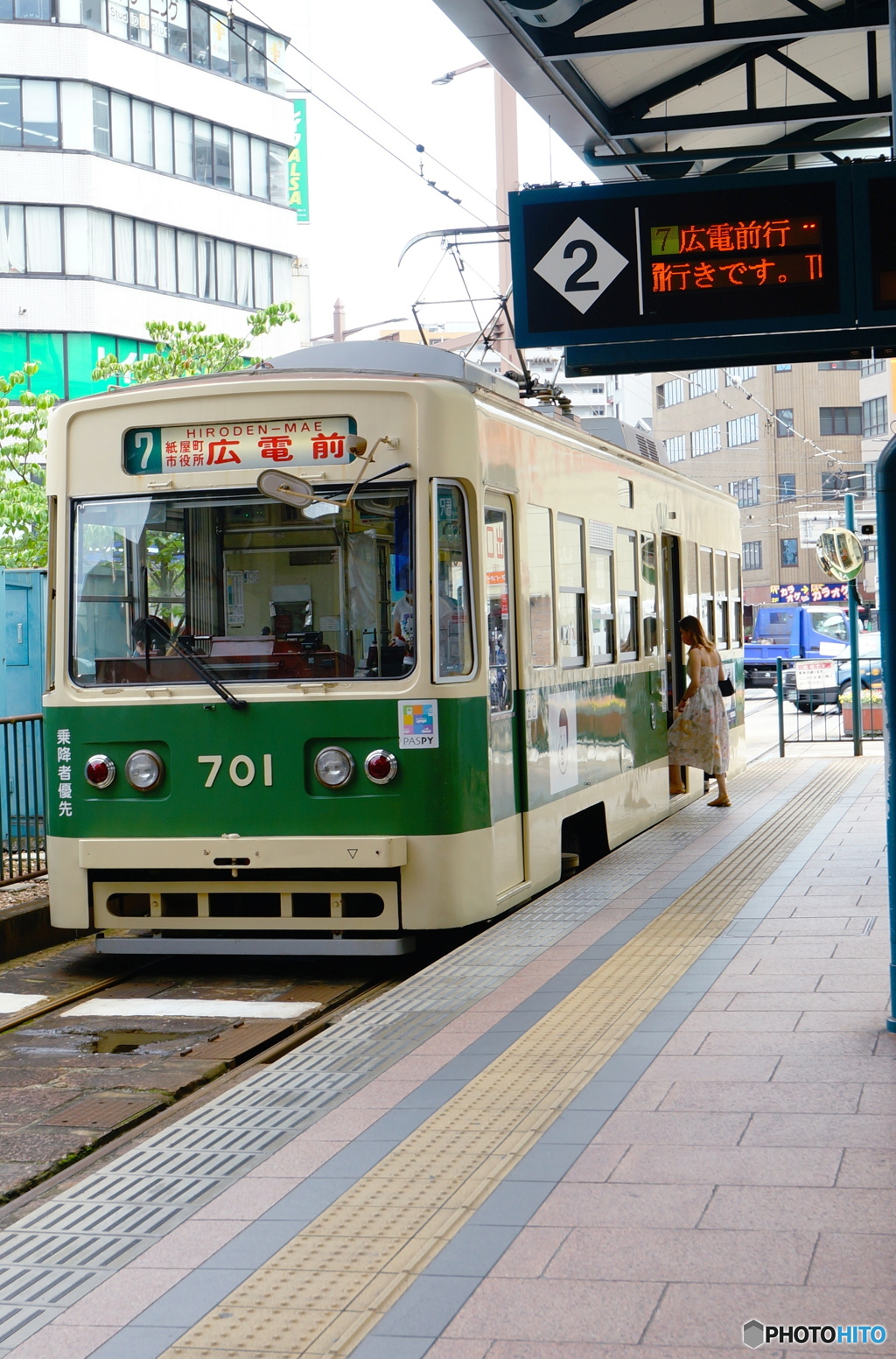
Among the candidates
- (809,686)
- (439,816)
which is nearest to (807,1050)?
(439,816)

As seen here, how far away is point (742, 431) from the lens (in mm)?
72500

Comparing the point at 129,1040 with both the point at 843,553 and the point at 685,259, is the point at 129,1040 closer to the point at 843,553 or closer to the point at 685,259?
the point at 685,259

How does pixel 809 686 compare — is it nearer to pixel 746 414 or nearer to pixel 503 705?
pixel 503 705

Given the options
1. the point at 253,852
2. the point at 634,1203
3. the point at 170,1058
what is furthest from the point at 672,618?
the point at 634,1203

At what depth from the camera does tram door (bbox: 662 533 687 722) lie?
557 inches

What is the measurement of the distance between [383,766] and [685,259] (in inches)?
115

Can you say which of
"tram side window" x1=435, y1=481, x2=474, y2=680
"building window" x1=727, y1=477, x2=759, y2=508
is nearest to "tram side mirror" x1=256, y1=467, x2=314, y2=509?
"tram side window" x1=435, y1=481, x2=474, y2=680

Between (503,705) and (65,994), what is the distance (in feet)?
9.00

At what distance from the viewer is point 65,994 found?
8055 millimetres

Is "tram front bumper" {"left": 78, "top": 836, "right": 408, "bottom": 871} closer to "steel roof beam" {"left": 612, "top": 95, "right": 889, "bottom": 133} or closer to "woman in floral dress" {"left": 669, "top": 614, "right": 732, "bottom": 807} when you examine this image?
"steel roof beam" {"left": 612, "top": 95, "right": 889, "bottom": 133}

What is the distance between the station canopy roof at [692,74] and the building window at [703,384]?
212ft

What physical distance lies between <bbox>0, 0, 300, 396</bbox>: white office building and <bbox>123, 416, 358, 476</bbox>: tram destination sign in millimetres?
30702

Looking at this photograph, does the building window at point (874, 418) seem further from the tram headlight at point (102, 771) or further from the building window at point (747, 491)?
the tram headlight at point (102, 771)

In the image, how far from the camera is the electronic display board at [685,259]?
6.35 meters
